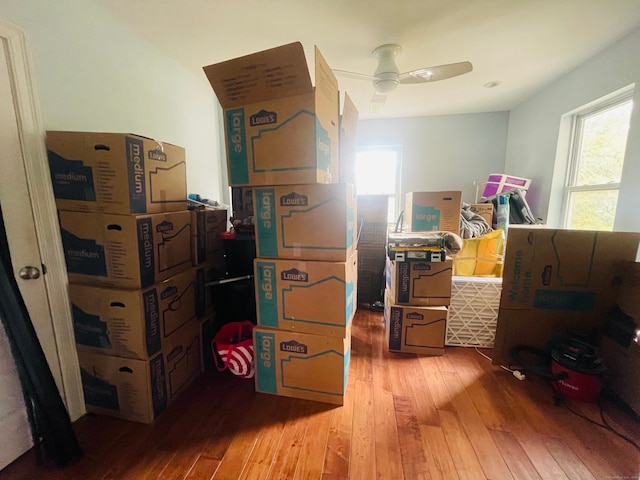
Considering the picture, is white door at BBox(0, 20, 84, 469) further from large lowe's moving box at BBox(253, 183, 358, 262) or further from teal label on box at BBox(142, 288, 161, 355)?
large lowe's moving box at BBox(253, 183, 358, 262)

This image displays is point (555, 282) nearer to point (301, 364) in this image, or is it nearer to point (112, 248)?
point (301, 364)

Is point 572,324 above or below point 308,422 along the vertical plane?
above

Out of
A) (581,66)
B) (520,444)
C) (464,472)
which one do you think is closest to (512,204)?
(581,66)

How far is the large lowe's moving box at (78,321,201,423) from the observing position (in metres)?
1.39

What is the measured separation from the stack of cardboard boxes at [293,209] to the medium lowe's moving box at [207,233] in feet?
1.76

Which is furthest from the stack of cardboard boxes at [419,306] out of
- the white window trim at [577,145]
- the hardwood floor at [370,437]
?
the white window trim at [577,145]

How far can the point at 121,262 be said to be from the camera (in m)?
1.34

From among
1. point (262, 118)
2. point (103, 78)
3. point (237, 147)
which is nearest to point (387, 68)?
point (262, 118)

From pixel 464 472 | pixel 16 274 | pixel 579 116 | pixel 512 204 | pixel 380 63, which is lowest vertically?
pixel 464 472

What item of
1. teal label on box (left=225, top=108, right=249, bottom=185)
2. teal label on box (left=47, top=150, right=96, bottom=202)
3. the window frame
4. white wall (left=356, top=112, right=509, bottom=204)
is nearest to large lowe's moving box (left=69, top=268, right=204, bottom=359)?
teal label on box (left=47, top=150, right=96, bottom=202)

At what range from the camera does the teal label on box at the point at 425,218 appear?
105 inches

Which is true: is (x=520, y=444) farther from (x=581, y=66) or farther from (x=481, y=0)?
(x=581, y=66)

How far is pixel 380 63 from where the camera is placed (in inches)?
87.8

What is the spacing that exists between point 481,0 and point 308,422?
2.66 meters
